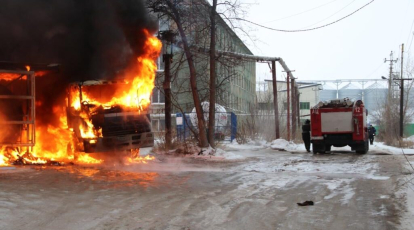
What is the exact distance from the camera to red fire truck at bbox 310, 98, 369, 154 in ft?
58.0

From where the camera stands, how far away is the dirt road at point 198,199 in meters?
5.78

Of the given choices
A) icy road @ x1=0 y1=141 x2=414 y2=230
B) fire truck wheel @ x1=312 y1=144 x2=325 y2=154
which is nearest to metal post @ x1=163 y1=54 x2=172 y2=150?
fire truck wheel @ x1=312 y1=144 x2=325 y2=154

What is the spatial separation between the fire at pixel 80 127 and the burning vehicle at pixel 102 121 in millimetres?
33

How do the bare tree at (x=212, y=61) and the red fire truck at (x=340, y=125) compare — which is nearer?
the bare tree at (x=212, y=61)

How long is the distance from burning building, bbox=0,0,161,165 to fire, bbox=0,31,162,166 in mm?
32

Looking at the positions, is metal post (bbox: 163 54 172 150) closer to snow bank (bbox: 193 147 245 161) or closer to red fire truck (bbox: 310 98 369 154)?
snow bank (bbox: 193 147 245 161)

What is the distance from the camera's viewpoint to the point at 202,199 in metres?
7.39

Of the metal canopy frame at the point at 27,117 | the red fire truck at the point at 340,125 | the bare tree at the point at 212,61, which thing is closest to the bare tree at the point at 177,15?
the bare tree at the point at 212,61

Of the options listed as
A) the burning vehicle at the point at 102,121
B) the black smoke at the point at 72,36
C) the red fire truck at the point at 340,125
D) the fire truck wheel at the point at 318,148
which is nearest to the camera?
the black smoke at the point at 72,36

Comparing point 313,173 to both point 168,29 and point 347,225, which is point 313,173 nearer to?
point 347,225

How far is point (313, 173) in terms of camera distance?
11414 mm

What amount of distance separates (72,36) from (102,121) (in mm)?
3252

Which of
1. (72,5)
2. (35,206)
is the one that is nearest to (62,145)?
(72,5)

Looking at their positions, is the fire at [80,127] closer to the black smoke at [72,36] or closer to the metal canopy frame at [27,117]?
the metal canopy frame at [27,117]
